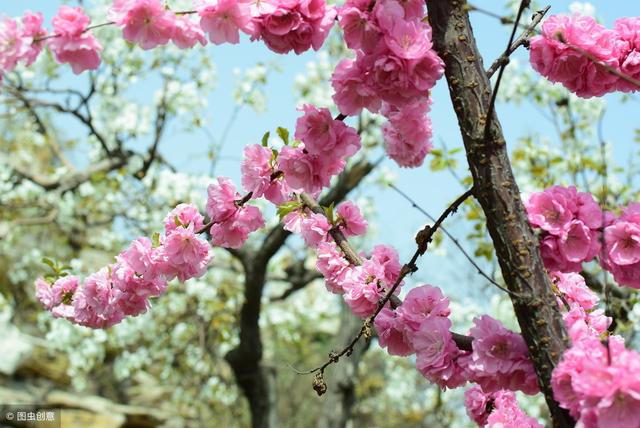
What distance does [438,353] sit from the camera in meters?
1.69

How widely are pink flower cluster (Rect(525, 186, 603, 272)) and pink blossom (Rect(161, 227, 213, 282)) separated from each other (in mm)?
946

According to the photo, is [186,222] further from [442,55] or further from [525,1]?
[525,1]

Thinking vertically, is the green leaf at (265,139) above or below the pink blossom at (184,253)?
above

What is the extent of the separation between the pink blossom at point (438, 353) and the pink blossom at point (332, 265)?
41 cm

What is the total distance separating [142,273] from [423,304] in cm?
82

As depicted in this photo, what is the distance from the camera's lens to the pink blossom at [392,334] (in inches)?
71.9

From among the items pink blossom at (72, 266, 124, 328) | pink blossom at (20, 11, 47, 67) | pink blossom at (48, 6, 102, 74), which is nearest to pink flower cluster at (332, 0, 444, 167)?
pink blossom at (72, 266, 124, 328)

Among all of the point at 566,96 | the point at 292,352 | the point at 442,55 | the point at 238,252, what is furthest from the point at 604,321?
the point at 292,352

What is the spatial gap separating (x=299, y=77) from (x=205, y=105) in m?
1.36

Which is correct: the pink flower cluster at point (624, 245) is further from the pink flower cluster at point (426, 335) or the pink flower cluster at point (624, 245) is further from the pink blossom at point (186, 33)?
the pink blossom at point (186, 33)

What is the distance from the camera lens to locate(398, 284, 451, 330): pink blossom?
1.79 metres

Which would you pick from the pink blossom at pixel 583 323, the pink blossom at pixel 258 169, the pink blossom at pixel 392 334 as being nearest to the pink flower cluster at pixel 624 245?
the pink blossom at pixel 583 323

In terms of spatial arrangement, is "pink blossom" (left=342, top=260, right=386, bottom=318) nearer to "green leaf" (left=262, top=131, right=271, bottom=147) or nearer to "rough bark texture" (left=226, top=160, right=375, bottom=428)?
"green leaf" (left=262, top=131, right=271, bottom=147)

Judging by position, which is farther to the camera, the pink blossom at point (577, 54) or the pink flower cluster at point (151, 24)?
the pink flower cluster at point (151, 24)
